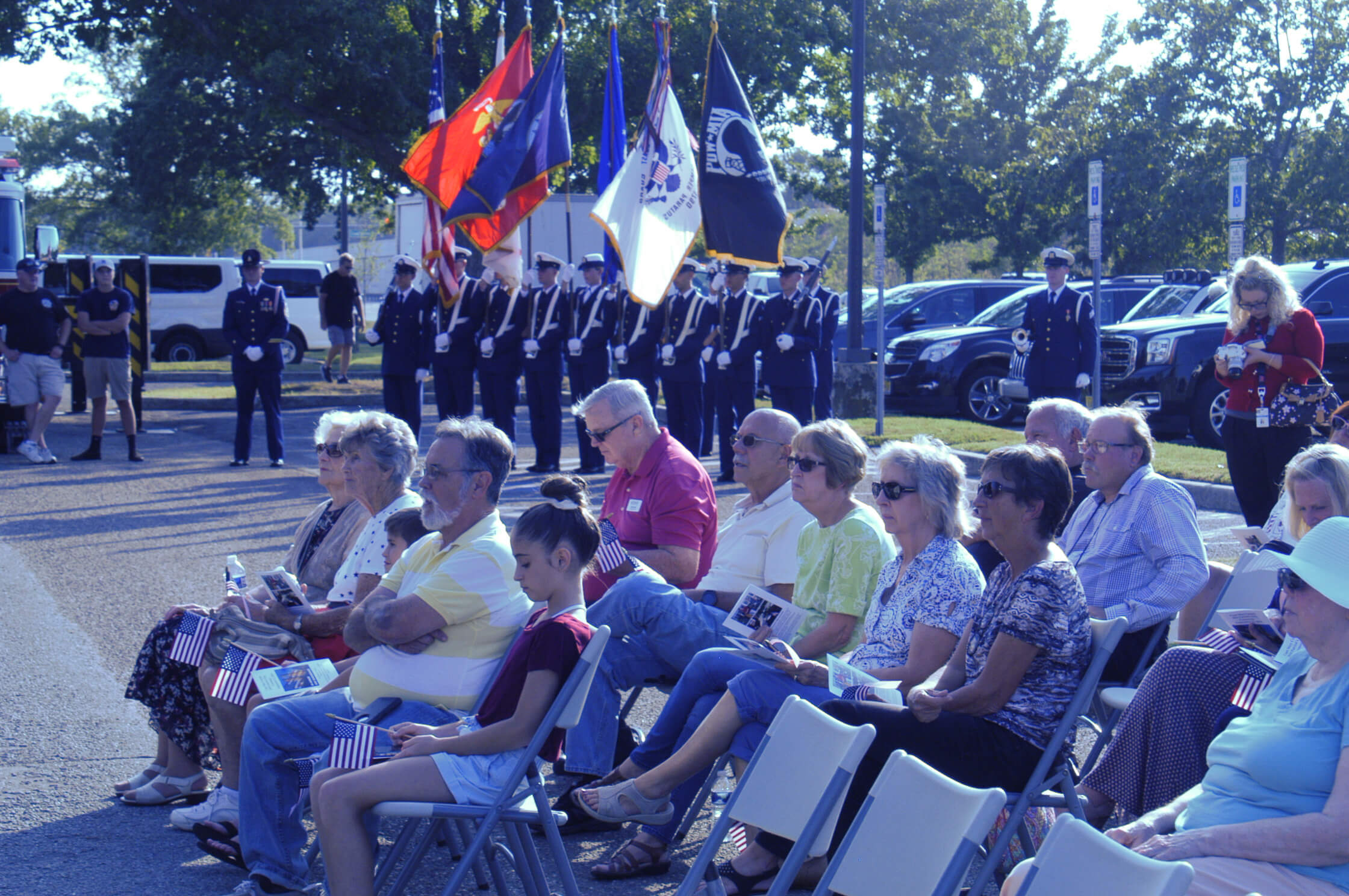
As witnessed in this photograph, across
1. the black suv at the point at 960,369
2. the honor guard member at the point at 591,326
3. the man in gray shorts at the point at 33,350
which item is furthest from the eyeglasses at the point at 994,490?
the black suv at the point at 960,369

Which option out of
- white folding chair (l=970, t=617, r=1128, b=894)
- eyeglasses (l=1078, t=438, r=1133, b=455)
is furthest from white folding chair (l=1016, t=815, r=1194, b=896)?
eyeglasses (l=1078, t=438, r=1133, b=455)

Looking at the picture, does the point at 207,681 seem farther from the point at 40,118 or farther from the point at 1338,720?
the point at 40,118

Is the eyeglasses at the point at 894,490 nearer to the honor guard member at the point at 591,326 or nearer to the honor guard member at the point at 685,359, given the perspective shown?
the honor guard member at the point at 685,359

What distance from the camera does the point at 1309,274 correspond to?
15.0 metres

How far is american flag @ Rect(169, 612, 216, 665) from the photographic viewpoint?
4777 mm

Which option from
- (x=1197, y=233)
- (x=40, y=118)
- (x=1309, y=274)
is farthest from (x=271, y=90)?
(x=40, y=118)

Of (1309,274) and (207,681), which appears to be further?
(1309,274)

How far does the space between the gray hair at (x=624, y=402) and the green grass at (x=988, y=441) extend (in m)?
5.19

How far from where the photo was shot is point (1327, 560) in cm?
303

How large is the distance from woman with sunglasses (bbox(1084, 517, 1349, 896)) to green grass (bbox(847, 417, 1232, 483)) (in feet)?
23.4

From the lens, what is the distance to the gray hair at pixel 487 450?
14.5 feet

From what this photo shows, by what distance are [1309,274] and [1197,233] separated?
17942 millimetres

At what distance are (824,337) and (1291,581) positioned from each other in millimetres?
10874

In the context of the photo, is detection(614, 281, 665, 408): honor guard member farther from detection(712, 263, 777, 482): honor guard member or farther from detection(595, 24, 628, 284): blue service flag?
detection(712, 263, 777, 482): honor guard member
